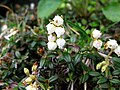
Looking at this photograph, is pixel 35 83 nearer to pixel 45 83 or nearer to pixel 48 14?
pixel 45 83

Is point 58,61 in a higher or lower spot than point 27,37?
lower

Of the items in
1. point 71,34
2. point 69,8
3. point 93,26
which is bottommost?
point 71,34

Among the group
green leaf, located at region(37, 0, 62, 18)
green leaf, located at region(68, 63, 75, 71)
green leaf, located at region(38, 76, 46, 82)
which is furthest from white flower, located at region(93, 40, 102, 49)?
green leaf, located at region(37, 0, 62, 18)

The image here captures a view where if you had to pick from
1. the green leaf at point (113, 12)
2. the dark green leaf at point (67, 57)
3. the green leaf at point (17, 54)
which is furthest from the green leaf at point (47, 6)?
the dark green leaf at point (67, 57)

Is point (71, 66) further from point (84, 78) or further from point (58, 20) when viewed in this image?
point (58, 20)

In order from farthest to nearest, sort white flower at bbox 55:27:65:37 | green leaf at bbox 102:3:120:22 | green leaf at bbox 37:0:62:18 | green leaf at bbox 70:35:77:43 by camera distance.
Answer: green leaf at bbox 37:0:62:18, green leaf at bbox 102:3:120:22, green leaf at bbox 70:35:77:43, white flower at bbox 55:27:65:37

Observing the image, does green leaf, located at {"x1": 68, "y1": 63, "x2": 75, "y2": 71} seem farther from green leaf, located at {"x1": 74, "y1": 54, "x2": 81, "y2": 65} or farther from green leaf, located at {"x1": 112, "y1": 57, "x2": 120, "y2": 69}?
green leaf, located at {"x1": 112, "y1": 57, "x2": 120, "y2": 69}

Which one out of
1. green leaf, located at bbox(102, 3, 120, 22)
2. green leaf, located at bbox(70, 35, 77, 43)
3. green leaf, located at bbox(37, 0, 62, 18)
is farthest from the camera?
green leaf, located at bbox(37, 0, 62, 18)

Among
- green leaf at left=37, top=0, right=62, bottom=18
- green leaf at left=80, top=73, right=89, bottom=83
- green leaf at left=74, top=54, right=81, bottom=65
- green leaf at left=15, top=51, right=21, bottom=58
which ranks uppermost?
green leaf at left=37, top=0, right=62, bottom=18

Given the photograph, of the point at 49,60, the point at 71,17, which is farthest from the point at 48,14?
the point at 49,60
